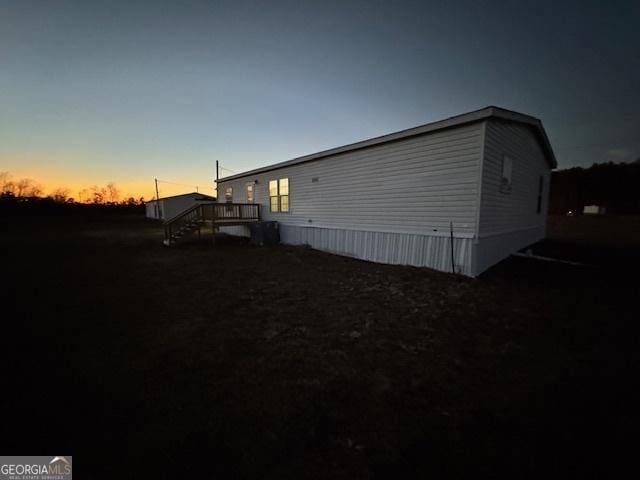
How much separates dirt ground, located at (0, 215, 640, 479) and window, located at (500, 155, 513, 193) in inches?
125

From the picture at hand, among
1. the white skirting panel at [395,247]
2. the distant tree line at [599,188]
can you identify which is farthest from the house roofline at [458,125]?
the distant tree line at [599,188]

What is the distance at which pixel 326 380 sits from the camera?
3100 mm

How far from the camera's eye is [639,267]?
8.06m

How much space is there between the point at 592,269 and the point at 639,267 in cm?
156

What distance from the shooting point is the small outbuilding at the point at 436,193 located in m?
7.25

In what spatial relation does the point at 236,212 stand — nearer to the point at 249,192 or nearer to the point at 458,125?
the point at 249,192

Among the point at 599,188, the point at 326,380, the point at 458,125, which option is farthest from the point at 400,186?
the point at 599,188

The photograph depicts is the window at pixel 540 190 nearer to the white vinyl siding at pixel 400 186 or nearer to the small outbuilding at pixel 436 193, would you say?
the small outbuilding at pixel 436 193

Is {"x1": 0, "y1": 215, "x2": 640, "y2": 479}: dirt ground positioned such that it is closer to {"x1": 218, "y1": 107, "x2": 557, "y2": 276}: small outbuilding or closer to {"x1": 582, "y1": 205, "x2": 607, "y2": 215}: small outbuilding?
{"x1": 218, "y1": 107, "x2": 557, "y2": 276}: small outbuilding

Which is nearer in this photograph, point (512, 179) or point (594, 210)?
point (512, 179)

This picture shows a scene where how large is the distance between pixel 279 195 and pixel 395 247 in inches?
302

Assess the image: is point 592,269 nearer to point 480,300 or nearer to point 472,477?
point 480,300

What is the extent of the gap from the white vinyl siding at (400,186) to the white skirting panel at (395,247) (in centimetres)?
24

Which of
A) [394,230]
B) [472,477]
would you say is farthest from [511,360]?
[394,230]
